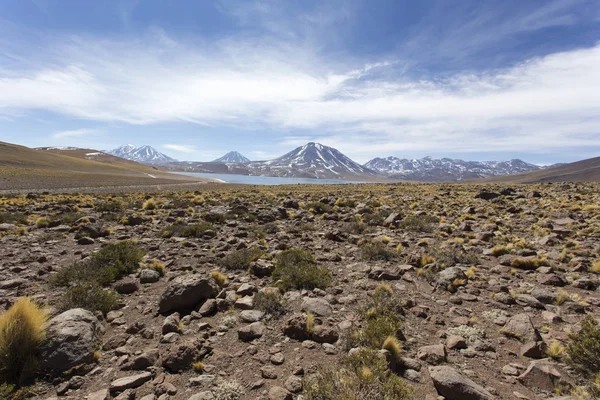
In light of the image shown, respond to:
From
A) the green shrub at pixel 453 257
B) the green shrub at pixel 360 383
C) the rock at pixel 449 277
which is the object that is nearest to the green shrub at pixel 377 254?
the green shrub at pixel 453 257

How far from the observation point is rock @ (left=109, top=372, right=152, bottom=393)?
4.03m

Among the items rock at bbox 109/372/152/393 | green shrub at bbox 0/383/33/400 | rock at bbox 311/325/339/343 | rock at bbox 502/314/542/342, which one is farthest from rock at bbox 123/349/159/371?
rock at bbox 502/314/542/342

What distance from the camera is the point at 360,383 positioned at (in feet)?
12.5

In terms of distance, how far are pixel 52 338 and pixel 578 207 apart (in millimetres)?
26220

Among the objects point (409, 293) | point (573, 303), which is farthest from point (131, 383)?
point (573, 303)

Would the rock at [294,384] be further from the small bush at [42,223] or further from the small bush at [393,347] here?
the small bush at [42,223]

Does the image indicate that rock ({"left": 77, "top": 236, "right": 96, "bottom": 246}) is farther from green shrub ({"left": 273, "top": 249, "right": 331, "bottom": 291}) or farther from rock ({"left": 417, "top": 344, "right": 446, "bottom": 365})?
rock ({"left": 417, "top": 344, "right": 446, "bottom": 365})

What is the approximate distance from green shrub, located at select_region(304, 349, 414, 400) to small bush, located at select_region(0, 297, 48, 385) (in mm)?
4304

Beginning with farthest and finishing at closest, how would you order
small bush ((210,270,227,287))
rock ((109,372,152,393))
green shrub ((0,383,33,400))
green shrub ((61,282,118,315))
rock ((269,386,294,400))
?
small bush ((210,270,227,287)), green shrub ((61,282,118,315)), rock ((109,372,152,393)), rock ((269,386,294,400)), green shrub ((0,383,33,400))

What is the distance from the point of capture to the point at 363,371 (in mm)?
3951

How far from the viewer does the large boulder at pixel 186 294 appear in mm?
6332

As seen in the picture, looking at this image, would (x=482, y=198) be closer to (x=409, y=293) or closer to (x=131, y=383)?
(x=409, y=293)

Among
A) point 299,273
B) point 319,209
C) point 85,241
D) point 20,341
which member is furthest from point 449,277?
point 85,241

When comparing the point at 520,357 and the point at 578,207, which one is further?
the point at 578,207
